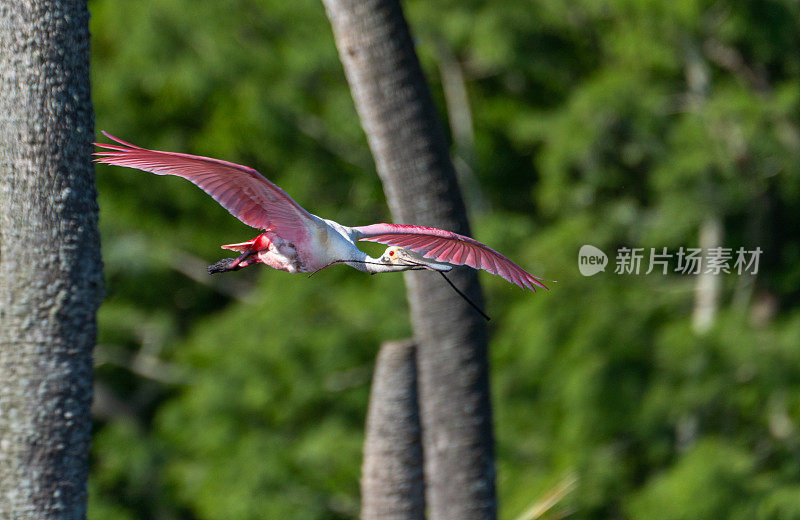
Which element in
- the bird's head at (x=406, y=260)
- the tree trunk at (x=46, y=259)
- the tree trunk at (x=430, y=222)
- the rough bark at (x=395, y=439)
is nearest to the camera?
the bird's head at (x=406, y=260)

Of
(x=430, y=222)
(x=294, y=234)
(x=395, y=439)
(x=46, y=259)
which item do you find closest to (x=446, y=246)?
(x=294, y=234)

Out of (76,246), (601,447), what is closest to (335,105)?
(601,447)

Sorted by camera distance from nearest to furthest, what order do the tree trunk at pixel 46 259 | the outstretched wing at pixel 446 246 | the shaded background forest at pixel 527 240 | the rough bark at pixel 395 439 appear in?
Result: the outstretched wing at pixel 446 246 → the tree trunk at pixel 46 259 → the rough bark at pixel 395 439 → the shaded background forest at pixel 527 240

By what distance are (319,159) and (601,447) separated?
13.5ft

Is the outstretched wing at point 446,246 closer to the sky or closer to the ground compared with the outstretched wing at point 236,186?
closer to the ground

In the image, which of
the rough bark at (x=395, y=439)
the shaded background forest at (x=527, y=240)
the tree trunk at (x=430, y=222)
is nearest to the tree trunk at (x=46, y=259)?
the tree trunk at (x=430, y=222)

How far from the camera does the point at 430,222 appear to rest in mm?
4293

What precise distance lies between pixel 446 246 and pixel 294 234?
0.35 meters

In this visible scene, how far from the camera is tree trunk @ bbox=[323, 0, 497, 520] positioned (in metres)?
4.30

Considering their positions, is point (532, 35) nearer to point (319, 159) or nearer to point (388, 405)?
point (319, 159)

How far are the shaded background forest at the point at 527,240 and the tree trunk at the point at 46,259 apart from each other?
4.71 meters

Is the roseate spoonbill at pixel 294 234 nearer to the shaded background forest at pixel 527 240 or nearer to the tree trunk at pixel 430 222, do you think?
the tree trunk at pixel 430 222

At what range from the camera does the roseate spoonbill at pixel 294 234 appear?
2.01m

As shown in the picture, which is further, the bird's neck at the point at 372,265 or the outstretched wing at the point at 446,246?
the outstretched wing at the point at 446,246
